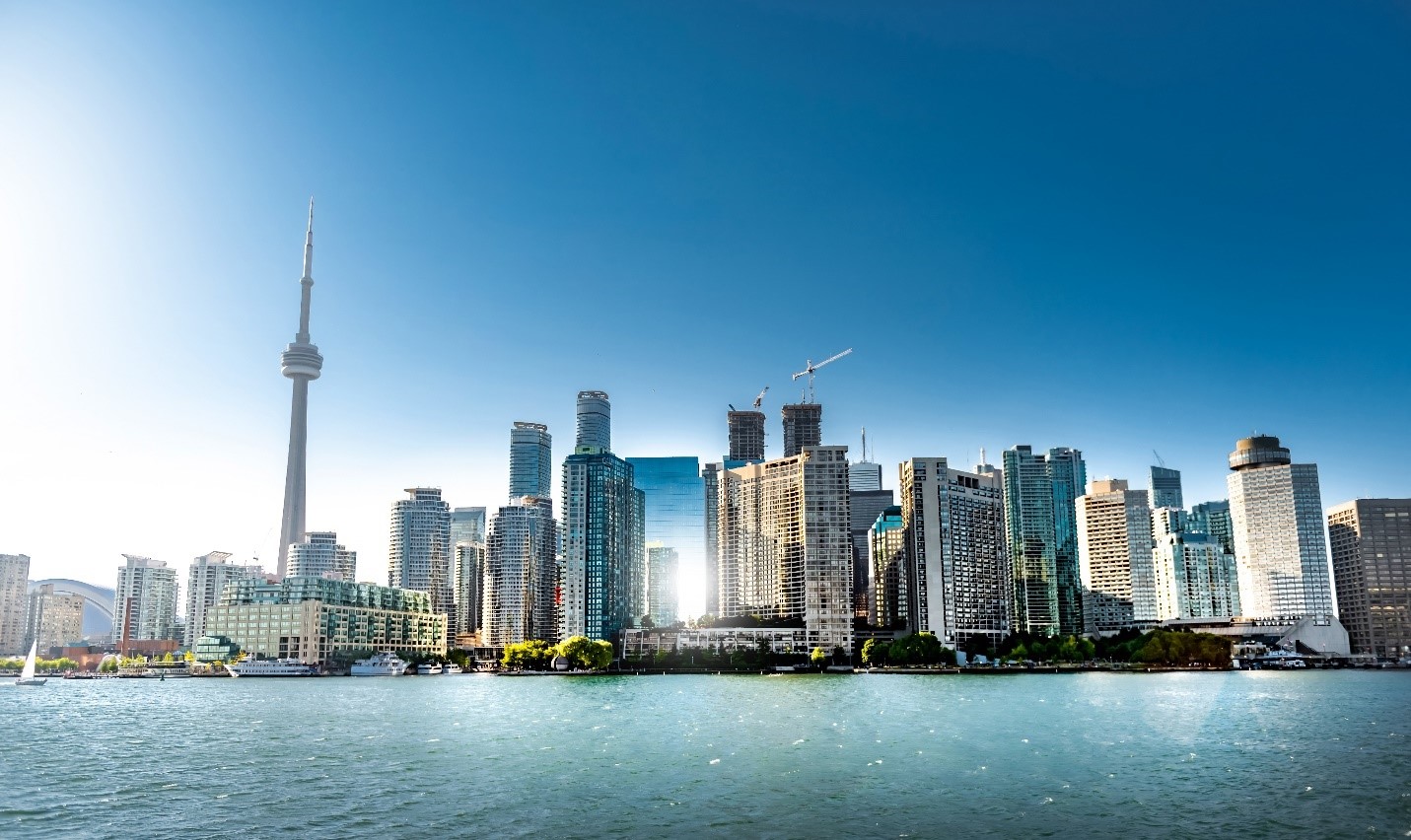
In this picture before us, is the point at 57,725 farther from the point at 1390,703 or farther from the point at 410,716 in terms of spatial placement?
the point at 1390,703

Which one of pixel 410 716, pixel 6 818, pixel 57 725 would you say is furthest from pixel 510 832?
pixel 57 725

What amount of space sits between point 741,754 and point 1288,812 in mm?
37649

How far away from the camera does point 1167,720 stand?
10825 centimetres

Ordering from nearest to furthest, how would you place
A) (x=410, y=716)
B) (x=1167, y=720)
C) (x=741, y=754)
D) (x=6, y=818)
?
(x=6, y=818) < (x=741, y=754) < (x=1167, y=720) < (x=410, y=716)

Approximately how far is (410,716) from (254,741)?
98.6 ft

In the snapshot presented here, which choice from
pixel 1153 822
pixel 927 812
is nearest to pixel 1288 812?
pixel 1153 822

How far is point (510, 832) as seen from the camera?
5128 centimetres

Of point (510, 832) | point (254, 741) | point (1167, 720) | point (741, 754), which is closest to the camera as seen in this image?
point (510, 832)

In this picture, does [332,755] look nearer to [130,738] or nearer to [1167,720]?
[130,738]

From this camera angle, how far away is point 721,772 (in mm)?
70562

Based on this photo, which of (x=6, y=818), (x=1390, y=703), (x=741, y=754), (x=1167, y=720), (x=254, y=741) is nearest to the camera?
(x=6, y=818)

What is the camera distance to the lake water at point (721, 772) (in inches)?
2106

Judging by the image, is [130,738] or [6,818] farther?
[130,738]

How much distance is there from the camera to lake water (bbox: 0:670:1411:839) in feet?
176
